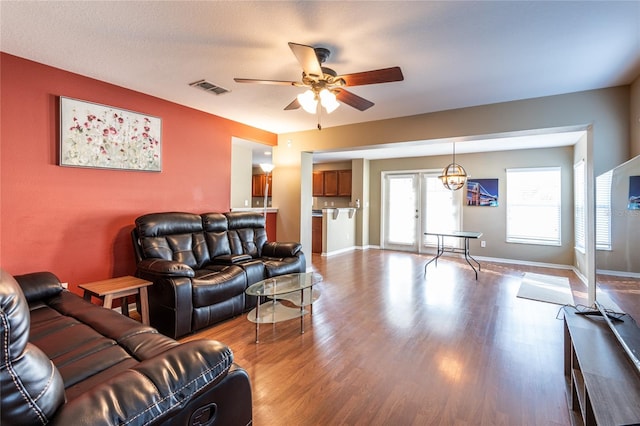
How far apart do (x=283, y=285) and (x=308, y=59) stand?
2.05m

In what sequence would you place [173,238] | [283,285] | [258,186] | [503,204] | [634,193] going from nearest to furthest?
[634,193] < [283,285] < [173,238] < [503,204] < [258,186]

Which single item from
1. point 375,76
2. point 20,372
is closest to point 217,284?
point 20,372

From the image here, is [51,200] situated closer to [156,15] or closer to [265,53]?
[156,15]

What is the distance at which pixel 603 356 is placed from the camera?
5.21 ft

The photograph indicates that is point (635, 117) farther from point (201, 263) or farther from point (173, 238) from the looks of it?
point (173, 238)

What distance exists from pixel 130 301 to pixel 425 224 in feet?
20.8

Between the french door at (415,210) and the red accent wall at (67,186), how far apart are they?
5353mm

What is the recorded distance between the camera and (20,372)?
A: 76 cm

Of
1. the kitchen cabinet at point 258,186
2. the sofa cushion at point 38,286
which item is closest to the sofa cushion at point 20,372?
the sofa cushion at point 38,286

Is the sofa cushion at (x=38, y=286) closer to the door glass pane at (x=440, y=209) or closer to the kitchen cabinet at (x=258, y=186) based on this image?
the kitchen cabinet at (x=258, y=186)

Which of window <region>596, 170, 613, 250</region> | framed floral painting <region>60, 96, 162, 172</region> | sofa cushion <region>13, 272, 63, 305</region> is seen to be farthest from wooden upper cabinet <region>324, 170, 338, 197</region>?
sofa cushion <region>13, 272, 63, 305</region>

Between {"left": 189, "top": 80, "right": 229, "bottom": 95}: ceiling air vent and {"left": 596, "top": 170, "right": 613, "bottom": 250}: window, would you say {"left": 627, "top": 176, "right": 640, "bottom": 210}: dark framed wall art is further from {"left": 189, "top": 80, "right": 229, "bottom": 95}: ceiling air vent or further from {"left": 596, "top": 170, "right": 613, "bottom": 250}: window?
{"left": 189, "top": 80, "right": 229, "bottom": 95}: ceiling air vent

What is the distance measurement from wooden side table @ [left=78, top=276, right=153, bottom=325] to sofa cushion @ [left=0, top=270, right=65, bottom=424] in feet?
6.57

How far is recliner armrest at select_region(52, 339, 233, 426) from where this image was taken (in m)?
0.83
